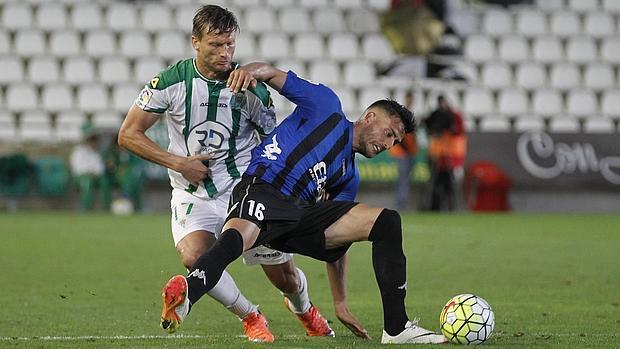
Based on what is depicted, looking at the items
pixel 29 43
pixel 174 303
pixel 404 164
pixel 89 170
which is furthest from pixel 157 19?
pixel 174 303

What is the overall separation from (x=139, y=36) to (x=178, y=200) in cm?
1701

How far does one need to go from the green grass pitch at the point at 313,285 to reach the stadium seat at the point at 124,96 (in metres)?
5.50

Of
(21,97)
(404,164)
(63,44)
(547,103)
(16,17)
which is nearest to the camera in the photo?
(404,164)

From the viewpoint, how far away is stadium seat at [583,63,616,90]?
2442 cm

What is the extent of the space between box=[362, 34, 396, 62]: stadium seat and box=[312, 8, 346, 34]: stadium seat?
665 millimetres

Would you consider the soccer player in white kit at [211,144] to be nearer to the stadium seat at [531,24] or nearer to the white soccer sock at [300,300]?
the white soccer sock at [300,300]

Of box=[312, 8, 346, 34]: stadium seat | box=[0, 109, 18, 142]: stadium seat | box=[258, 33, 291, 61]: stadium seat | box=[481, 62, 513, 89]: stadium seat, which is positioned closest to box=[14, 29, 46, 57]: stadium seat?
box=[0, 109, 18, 142]: stadium seat

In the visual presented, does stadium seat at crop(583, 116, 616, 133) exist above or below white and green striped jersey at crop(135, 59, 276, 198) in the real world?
below

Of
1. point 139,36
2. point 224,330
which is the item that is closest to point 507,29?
point 139,36

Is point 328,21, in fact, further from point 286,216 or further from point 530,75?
point 286,216

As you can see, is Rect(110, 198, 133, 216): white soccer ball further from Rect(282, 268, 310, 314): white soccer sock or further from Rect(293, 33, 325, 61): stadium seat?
Rect(282, 268, 310, 314): white soccer sock

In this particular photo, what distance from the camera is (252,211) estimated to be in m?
5.98

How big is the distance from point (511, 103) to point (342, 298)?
17741mm

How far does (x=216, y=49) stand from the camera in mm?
6320
